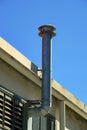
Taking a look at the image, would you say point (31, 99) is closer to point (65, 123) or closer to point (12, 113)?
point (12, 113)

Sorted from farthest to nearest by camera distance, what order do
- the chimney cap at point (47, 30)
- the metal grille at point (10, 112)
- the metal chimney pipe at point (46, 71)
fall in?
the chimney cap at point (47, 30) → the metal chimney pipe at point (46, 71) → the metal grille at point (10, 112)

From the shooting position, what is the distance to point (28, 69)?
10125 millimetres

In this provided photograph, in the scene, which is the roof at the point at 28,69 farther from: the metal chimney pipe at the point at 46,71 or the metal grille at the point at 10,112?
the metal grille at the point at 10,112

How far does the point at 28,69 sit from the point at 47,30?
1105 mm

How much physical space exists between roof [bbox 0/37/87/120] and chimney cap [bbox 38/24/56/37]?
30.9 inches

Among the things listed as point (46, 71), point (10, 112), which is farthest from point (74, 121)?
point (10, 112)

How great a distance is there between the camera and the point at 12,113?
981 cm

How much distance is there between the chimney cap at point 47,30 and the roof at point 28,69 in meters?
0.78

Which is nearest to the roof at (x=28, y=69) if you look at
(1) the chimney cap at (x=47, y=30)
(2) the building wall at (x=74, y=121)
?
(2) the building wall at (x=74, y=121)

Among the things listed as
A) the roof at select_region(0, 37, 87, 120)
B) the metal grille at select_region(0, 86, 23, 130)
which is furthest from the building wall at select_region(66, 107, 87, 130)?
the metal grille at select_region(0, 86, 23, 130)

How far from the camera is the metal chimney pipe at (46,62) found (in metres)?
10.2

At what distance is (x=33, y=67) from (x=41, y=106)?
2.97 feet

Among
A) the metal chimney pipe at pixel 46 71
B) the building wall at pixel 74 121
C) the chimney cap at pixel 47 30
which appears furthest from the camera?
the building wall at pixel 74 121

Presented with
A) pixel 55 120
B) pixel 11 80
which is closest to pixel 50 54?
pixel 11 80
